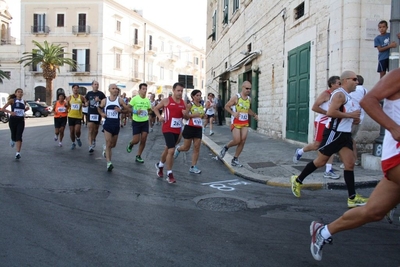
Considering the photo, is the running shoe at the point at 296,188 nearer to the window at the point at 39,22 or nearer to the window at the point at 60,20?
the window at the point at 60,20

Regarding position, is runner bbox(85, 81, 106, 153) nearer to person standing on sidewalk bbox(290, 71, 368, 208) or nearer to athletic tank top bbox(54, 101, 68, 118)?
athletic tank top bbox(54, 101, 68, 118)

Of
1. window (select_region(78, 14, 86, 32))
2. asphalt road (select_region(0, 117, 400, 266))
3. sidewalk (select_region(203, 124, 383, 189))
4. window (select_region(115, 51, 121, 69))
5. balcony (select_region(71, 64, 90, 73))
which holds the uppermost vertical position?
window (select_region(78, 14, 86, 32))

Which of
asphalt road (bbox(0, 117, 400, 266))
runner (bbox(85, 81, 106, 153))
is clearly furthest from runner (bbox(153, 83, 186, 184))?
runner (bbox(85, 81, 106, 153))

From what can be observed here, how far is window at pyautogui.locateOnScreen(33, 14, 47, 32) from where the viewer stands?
5091 centimetres

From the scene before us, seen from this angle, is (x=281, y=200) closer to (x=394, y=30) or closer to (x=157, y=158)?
(x=394, y=30)

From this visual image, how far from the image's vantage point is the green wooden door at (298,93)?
1158 cm

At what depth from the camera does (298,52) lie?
39.9 ft

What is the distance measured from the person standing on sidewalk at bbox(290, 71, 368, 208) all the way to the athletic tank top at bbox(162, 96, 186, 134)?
279 centimetres

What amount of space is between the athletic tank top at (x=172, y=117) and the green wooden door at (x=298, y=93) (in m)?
5.18

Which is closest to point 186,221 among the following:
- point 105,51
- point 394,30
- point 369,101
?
point 369,101

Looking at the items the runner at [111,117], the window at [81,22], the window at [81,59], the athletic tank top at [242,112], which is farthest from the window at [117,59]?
the athletic tank top at [242,112]

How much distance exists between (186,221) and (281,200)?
1.86 meters

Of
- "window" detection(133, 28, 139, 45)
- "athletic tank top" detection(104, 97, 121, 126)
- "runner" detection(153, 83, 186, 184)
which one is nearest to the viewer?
"runner" detection(153, 83, 186, 184)

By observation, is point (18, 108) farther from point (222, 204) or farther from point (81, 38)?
point (81, 38)
